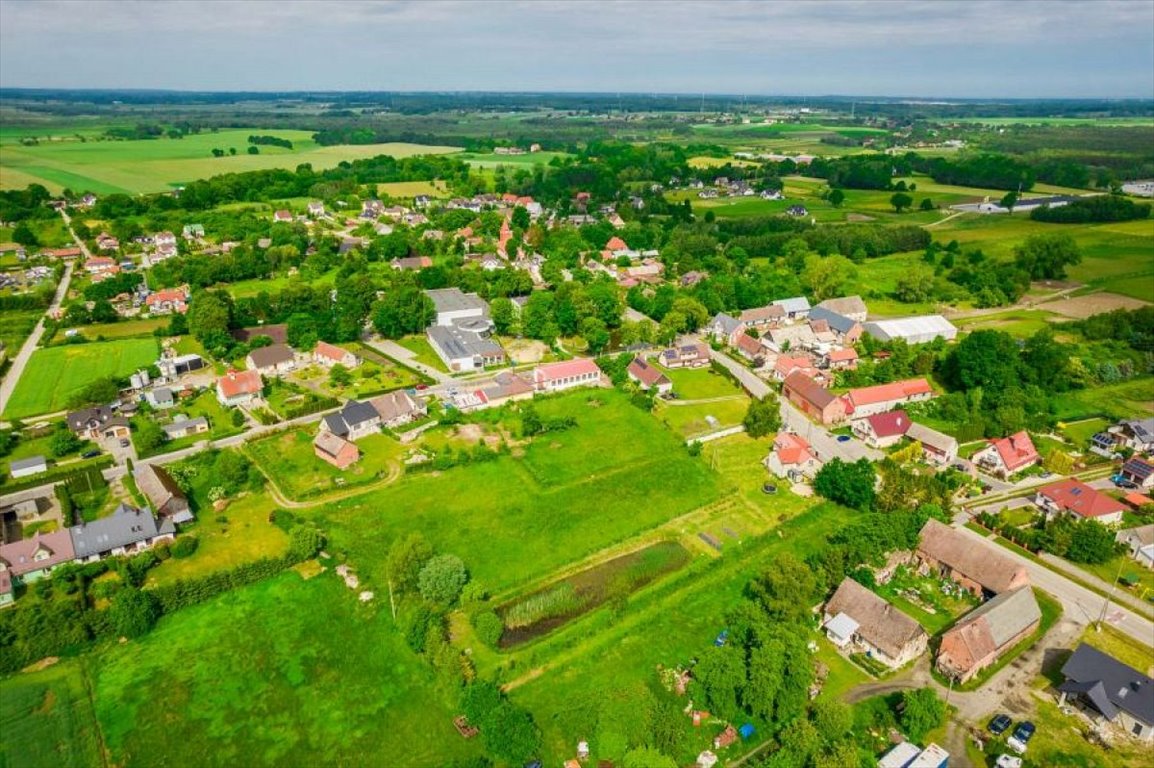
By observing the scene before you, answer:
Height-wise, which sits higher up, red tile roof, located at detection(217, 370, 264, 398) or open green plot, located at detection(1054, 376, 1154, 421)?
red tile roof, located at detection(217, 370, 264, 398)

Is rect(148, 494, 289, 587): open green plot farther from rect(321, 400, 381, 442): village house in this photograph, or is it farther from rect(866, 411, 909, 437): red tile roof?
rect(866, 411, 909, 437): red tile roof

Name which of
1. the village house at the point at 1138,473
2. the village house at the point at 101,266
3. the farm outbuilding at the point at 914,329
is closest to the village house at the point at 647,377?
the farm outbuilding at the point at 914,329

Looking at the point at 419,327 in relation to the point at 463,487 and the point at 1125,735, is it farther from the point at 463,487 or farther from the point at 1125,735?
the point at 1125,735

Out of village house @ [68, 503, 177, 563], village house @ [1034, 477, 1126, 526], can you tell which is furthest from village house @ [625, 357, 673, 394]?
village house @ [68, 503, 177, 563]

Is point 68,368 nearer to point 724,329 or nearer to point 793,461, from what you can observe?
point 724,329

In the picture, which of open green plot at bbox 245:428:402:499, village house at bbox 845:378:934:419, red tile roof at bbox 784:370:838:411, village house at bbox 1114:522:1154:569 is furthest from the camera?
village house at bbox 845:378:934:419

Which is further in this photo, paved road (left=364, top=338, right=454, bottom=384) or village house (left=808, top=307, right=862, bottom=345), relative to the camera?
village house (left=808, top=307, right=862, bottom=345)
